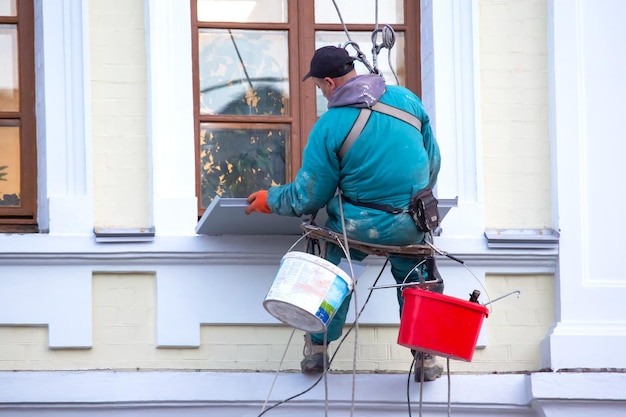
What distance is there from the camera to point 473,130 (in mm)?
7805

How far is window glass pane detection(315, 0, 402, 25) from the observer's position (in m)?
8.09

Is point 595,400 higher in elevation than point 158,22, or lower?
lower

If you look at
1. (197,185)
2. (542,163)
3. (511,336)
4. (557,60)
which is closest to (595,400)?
(511,336)

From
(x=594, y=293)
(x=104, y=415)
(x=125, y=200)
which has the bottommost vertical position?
(x=104, y=415)

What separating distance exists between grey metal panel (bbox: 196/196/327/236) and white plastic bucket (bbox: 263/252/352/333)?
51 centimetres

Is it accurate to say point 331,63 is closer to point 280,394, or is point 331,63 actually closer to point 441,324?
point 441,324

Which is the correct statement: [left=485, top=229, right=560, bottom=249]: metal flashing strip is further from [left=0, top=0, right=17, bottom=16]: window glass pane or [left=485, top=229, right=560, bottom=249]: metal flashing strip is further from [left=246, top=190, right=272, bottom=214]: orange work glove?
[left=0, top=0, right=17, bottom=16]: window glass pane

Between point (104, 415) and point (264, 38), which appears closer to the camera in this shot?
point (104, 415)

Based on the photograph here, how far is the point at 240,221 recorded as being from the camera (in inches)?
287

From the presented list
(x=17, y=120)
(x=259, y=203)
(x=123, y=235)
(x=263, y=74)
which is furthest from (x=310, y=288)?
(x=17, y=120)

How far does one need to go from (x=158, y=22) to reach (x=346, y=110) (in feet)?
4.57

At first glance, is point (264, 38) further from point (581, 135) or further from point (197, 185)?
point (581, 135)

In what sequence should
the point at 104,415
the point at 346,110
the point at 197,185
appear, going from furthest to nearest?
the point at 197,185 < the point at 104,415 < the point at 346,110

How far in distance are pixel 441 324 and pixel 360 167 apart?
0.83 m
